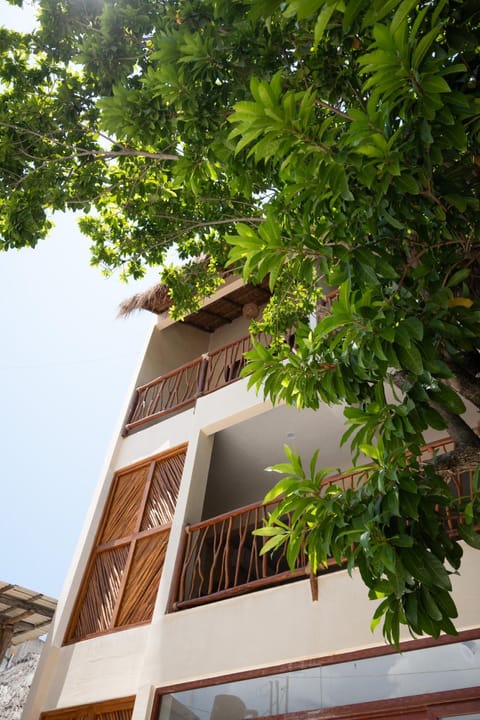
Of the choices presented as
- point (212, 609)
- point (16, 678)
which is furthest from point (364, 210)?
point (16, 678)

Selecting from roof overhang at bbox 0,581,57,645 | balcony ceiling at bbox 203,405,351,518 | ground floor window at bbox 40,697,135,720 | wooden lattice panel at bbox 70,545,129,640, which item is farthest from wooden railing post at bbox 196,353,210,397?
ground floor window at bbox 40,697,135,720

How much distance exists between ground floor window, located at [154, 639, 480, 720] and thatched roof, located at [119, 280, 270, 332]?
5.20 meters

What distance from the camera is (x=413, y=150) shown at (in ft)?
5.10

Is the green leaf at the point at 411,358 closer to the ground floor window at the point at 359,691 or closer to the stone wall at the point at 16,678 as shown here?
the ground floor window at the point at 359,691

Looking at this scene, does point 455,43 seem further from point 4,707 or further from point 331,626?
point 4,707

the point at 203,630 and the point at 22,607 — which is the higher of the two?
the point at 22,607

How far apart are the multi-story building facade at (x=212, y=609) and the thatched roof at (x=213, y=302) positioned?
458 millimetres

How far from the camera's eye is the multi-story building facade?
360 centimetres

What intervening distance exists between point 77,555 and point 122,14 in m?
5.28

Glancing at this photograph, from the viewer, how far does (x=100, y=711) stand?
16.1 ft

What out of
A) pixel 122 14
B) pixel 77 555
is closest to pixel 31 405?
pixel 77 555

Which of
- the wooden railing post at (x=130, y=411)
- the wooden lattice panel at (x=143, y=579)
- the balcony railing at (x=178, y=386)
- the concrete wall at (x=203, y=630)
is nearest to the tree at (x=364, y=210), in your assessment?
the concrete wall at (x=203, y=630)

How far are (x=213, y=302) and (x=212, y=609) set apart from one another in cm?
495

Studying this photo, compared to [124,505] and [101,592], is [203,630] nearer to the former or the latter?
[101,592]
